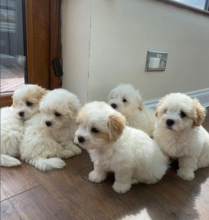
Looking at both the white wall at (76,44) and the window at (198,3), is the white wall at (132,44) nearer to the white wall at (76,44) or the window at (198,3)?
the white wall at (76,44)

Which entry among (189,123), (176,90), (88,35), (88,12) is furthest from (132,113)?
(176,90)

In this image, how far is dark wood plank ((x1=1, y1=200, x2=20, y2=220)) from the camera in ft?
1.40

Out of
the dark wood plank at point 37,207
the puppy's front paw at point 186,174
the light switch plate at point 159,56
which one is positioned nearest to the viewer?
the dark wood plank at point 37,207

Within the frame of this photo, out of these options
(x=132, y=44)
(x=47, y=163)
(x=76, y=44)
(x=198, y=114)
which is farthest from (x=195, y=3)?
(x=47, y=163)

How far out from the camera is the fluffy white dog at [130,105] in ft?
4.10

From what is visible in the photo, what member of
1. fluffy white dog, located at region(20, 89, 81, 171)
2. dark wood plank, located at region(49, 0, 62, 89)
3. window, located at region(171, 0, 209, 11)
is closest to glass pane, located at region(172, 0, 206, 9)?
window, located at region(171, 0, 209, 11)

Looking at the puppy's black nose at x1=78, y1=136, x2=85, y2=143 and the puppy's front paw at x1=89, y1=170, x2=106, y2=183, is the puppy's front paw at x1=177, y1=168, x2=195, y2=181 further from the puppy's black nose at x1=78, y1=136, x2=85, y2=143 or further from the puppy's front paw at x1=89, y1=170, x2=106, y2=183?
the puppy's black nose at x1=78, y1=136, x2=85, y2=143

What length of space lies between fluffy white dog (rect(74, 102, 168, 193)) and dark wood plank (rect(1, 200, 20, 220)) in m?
0.34

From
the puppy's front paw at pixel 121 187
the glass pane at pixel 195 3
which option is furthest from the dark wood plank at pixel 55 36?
the glass pane at pixel 195 3

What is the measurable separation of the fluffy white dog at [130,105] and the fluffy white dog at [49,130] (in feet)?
1.00

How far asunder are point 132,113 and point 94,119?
578mm

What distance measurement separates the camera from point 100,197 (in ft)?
2.77

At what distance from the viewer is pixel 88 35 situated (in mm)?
1191

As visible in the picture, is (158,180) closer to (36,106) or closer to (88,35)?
(36,106)
